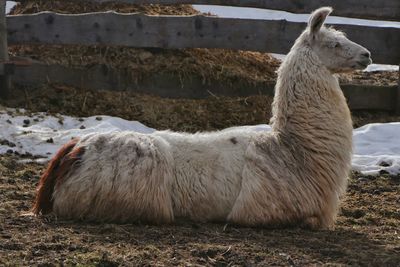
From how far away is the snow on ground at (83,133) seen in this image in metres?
8.79

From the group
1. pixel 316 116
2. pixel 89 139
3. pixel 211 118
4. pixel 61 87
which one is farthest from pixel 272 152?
pixel 61 87

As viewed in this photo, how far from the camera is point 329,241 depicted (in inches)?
226

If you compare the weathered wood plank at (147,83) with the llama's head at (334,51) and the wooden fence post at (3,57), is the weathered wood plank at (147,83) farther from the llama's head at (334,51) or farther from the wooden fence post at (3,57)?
the llama's head at (334,51)

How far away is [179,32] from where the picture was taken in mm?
10617

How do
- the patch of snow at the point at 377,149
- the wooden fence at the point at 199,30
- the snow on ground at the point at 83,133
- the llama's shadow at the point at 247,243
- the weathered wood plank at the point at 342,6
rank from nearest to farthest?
1. the llama's shadow at the point at 247,243
2. the patch of snow at the point at 377,149
3. the snow on ground at the point at 83,133
4. the weathered wood plank at the point at 342,6
5. the wooden fence at the point at 199,30

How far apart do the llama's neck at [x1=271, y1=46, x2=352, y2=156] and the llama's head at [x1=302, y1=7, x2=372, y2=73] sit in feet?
0.21

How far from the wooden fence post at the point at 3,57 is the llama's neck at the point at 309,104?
188 inches

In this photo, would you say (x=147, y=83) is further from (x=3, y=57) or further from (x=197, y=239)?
(x=197, y=239)

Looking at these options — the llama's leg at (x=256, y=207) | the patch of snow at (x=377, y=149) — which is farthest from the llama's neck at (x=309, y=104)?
the patch of snow at (x=377, y=149)

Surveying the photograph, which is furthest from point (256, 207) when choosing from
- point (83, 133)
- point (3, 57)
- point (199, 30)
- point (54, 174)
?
point (3, 57)

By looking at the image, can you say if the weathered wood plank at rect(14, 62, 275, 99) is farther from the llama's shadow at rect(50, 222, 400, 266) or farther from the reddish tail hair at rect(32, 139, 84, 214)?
the llama's shadow at rect(50, 222, 400, 266)

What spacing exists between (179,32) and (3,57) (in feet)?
7.05

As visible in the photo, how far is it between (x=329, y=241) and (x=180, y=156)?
4.09 ft

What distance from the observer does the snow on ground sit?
8.79 metres
